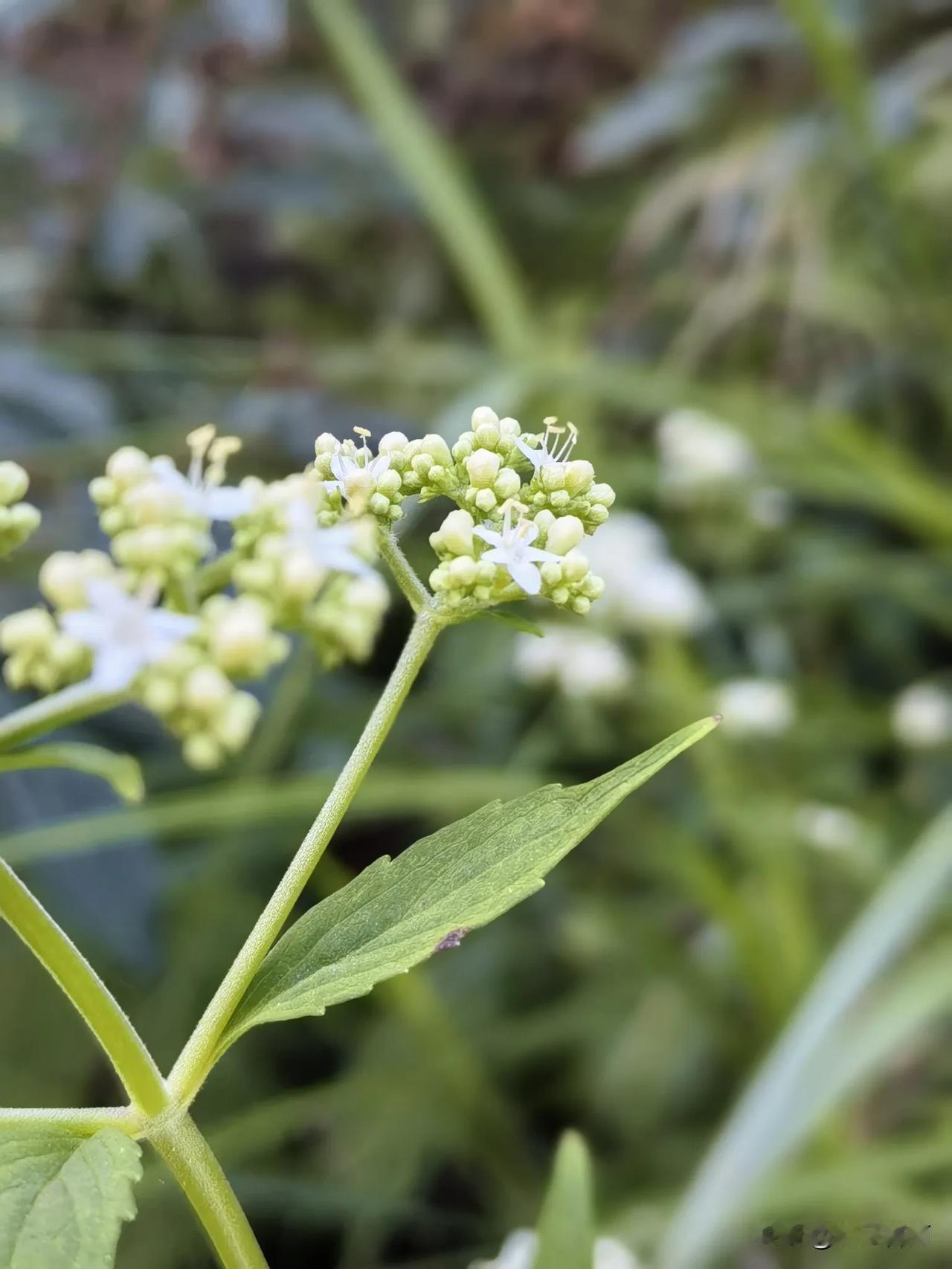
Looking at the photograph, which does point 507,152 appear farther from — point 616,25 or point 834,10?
point 834,10

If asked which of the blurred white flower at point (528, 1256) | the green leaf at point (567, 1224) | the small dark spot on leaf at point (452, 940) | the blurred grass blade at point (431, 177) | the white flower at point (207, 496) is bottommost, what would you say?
the green leaf at point (567, 1224)

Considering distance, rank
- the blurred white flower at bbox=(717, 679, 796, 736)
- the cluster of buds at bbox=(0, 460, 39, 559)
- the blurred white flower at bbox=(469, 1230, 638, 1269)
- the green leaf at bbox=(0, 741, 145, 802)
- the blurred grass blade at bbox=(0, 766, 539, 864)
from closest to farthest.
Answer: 1. the green leaf at bbox=(0, 741, 145, 802)
2. the cluster of buds at bbox=(0, 460, 39, 559)
3. the blurred white flower at bbox=(469, 1230, 638, 1269)
4. the blurred grass blade at bbox=(0, 766, 539, 864)
5. the blurred white flower at bbox=(717, 679, 796, 736)

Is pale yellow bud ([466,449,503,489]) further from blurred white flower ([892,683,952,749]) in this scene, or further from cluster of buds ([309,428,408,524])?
blurred white flower ([892,683,952,749])

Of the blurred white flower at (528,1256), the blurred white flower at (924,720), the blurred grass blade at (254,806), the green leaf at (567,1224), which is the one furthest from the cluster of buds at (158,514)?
the blurred white flower at (924,720)

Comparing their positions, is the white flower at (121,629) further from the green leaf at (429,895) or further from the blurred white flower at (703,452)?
the blurred white flower at (703,452)

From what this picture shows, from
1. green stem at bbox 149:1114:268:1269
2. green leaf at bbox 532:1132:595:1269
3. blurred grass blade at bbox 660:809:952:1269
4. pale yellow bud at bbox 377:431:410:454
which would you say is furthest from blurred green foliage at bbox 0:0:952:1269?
pale yellow bud at bbox 377:431:410:454

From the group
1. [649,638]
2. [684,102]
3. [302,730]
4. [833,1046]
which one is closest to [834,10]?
[684,102]
